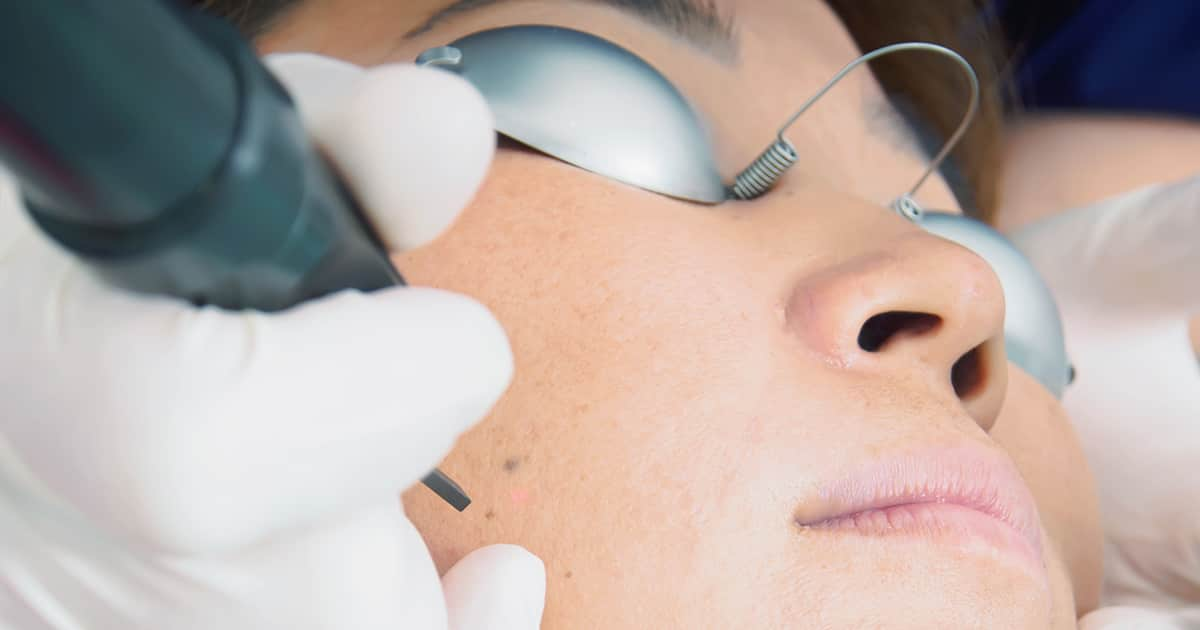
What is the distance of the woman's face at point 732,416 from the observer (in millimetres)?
481

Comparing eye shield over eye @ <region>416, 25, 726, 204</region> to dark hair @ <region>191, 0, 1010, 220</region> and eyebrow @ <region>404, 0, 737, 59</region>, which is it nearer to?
eyebrow @ <region>404, 0, 737, 59</region>

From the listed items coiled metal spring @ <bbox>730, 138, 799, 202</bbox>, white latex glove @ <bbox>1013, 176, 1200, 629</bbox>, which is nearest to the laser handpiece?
coiled metal spring @ <bbox>730, 138, 799, 202</bbox>

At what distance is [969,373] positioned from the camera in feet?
2.11

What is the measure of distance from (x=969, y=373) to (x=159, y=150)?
57cm

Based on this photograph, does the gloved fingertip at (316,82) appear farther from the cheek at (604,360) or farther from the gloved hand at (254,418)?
the cheek at (604,360)

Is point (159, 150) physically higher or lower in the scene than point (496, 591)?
higher

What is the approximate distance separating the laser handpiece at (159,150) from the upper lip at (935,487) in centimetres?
34

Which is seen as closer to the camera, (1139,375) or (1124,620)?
(1124,620)

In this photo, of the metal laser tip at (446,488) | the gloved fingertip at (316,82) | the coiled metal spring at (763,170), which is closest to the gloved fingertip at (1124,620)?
the coiled metal spring at (763,170)

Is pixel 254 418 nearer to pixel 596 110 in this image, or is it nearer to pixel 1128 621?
pixel 596 110

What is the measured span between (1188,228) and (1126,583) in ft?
1.45

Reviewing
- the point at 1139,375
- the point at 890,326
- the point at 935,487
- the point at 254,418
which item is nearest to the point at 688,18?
the point at 890,326

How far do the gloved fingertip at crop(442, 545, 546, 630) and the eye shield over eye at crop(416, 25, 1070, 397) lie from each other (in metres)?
0.27

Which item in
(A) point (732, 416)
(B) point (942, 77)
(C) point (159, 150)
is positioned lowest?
(B) point (942, 77)
